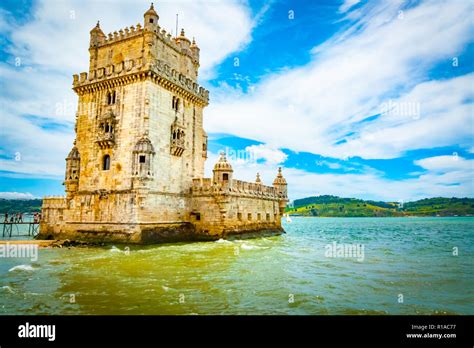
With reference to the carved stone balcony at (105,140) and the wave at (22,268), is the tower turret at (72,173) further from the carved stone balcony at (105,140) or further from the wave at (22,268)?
the wave at (22,268)

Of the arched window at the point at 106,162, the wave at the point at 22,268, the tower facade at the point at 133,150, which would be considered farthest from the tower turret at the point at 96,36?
the wave at the point at 22,268

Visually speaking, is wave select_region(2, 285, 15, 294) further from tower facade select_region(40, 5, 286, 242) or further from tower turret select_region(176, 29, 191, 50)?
tower turret select_region(176, 29, 191, 50)

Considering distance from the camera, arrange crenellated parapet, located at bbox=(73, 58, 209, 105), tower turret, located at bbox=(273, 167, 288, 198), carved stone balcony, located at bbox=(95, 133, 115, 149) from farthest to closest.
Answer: tower turret, located at bbox=(273, 167, 288, 198) → carved stone balcony, located at bbox=(95, 133, 115, 149) → crenellated parapet, located at bbox=(73, 58, 209, 105)

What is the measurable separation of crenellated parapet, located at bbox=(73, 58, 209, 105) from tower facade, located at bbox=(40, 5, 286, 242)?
9 cm

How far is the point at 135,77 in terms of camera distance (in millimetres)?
30203

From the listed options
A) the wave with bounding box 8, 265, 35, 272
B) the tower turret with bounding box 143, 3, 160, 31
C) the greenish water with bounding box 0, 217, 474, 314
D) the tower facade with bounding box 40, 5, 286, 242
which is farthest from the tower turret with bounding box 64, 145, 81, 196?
the wave with bounding box 8, 265, 35, 272

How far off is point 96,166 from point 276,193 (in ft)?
79.7

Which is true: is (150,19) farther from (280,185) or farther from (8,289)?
(280,185)

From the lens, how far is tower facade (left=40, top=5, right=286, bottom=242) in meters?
29.1

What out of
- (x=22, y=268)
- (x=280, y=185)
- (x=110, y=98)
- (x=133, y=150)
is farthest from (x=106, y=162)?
(x=280, y=185)

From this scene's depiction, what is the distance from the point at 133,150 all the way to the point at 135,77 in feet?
22.4
